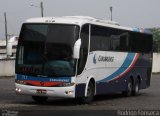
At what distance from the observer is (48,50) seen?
65.9 ft

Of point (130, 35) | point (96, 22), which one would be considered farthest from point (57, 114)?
point (130, 35)

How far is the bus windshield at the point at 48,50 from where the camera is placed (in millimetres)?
19922

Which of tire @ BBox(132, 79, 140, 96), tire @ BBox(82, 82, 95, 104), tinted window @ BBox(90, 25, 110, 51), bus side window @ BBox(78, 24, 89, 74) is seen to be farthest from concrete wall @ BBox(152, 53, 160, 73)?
bus side window @ BBox(78, 24, 89, 74)

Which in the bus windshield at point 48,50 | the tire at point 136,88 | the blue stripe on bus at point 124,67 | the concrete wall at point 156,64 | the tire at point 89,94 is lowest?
the concrete wall at point 156,64

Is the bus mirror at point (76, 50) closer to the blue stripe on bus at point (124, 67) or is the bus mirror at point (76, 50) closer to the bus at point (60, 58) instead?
the bus at point (60, 58)

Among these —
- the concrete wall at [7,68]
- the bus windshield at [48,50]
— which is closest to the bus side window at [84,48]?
the bus windshield at [48,50]

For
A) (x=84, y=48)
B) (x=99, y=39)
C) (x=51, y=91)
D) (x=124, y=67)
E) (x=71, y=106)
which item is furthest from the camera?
(x=124, y=67)

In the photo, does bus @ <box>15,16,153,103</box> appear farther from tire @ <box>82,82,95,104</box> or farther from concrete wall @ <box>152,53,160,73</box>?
concrete wall @ <box>152,53,160,73</box>

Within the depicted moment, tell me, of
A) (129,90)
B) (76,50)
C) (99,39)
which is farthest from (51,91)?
(129,90)

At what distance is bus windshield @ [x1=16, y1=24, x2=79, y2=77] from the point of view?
65.4ft

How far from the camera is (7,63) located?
5025 centimetres

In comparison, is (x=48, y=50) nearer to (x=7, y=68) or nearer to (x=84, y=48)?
(x=84, y=48)

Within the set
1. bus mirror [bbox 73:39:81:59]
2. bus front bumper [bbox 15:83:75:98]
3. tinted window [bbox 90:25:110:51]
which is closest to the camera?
bus mirror [bbox 73:39:81:59]

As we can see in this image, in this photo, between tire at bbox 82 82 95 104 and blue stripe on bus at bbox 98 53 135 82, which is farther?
blue stripe on bus at bbox 98 53 135 82
